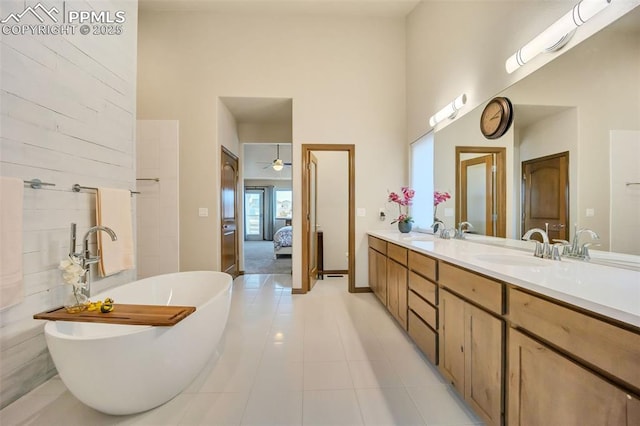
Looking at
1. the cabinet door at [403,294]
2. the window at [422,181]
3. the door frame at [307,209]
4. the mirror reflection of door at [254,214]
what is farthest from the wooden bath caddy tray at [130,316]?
the mirror reflection of door at [254,214]

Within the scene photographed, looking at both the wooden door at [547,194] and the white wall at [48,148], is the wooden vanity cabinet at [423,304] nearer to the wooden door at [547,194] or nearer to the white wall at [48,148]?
the wooden door at [547,194]

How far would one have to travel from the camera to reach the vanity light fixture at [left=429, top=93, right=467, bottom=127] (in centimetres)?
242

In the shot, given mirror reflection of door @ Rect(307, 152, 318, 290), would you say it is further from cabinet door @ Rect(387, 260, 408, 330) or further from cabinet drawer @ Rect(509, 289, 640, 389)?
cabinet drawer @ Rect(509, 289, 640, 389)

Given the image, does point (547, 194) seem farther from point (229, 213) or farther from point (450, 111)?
point (229, 213)

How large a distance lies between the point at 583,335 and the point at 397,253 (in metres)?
1.68

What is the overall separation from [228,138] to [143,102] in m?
1.16

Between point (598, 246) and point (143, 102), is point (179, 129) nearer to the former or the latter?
point (143, 102)

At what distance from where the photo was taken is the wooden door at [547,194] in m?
1.48

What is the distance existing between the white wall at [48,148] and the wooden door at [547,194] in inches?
123

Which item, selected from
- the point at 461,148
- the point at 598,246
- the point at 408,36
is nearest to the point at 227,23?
the point at 408,36

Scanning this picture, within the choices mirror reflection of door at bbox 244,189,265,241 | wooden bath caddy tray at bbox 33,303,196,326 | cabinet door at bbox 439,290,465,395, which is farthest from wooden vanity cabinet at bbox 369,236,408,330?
mirror reflection of door at bbox 244,189,265,241

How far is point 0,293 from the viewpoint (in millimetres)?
1358

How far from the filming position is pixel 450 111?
259 centimetres

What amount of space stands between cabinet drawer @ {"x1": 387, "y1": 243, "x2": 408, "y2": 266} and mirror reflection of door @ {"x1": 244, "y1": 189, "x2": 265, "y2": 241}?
26.5 ft
